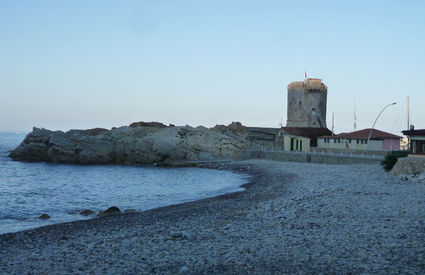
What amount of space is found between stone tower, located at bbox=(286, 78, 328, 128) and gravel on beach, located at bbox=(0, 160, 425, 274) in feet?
214

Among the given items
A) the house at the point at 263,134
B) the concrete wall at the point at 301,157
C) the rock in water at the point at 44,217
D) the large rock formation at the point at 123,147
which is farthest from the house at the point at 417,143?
the house at the point at 263,134

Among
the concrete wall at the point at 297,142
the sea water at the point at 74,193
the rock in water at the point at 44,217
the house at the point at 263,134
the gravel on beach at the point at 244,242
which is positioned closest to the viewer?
the gravel on beach at the point at 244,242

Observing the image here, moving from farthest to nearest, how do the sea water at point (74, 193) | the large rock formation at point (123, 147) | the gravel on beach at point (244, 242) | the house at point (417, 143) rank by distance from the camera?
1. the large rock formation at point (123, 147)
2. the house at point (417, 143)
3. the sea water at point (74, 193)
4. the gravel on beach at point (244, 242)

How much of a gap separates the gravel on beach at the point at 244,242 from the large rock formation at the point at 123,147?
43950mm

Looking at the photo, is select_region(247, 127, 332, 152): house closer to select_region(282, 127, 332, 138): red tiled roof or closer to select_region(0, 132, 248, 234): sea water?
select_region(282, 127, 332, 138): red tiled roof

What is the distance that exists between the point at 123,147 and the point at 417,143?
148ft

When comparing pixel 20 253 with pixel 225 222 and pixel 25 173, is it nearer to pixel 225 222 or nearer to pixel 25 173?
pixel 225 222

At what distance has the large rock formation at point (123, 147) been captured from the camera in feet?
188

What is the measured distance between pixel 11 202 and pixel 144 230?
51.8ft

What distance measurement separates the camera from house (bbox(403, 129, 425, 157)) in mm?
27438

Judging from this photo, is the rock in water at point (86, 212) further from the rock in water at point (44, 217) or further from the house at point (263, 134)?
the house at point (263, 134)

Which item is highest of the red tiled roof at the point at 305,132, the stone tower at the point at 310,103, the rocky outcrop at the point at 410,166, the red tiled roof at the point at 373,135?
the stone tower at the point at 310,103

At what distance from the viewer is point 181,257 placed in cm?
948

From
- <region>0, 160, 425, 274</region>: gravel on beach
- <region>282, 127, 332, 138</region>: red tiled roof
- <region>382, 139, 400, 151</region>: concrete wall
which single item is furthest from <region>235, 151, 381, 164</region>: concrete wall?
<region>0, 160, 425, 274</region>: gravel on beach
